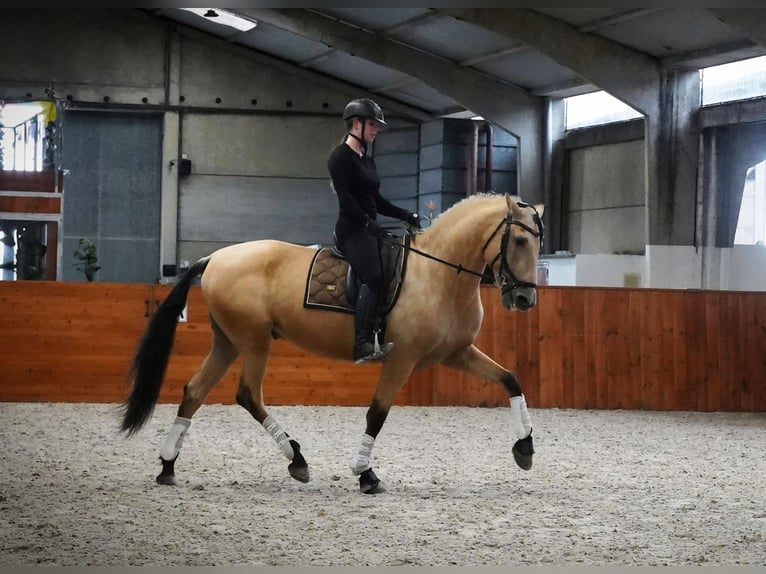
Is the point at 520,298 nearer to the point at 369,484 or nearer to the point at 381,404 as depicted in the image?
Answer: the point at 381,404

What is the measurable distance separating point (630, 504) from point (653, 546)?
1.11 m

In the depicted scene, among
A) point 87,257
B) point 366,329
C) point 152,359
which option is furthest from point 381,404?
point 87,257

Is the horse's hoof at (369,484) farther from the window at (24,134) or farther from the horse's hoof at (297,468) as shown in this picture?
the window at (24,134)

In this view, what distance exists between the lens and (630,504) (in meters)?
5.59

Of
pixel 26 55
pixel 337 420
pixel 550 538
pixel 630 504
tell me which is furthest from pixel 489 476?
pixel 26 55

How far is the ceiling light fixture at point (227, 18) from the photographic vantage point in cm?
1901

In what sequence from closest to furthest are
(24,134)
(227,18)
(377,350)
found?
(377,350) < (227,18) < (24,134)

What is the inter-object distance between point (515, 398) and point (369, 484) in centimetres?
93

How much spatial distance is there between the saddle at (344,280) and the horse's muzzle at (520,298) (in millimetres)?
619

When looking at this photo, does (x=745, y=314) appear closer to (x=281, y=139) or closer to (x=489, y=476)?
(x=489, y=476)

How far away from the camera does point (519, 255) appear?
5.76 meters

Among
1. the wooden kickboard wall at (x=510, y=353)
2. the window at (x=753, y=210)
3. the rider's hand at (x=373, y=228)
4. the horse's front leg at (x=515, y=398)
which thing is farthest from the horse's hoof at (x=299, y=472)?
the window at (x=753, y=210)

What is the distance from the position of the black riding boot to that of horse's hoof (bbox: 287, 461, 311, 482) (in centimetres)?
69

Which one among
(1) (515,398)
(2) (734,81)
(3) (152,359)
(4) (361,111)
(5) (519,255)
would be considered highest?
(2) (734,81)
